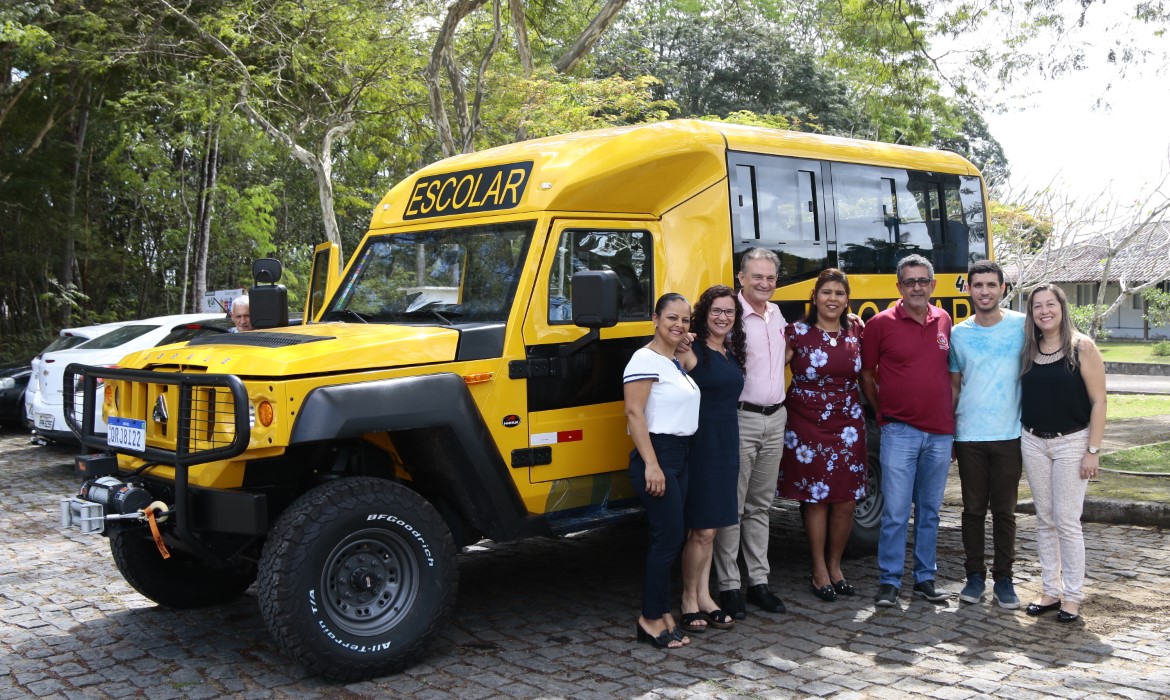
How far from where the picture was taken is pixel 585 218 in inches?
246

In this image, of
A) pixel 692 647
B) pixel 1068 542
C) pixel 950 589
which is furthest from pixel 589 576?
pixel 1068 542

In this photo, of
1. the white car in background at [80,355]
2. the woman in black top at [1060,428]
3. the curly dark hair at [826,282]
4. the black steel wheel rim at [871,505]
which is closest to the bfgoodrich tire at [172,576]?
the curly dark hair at [826,282]

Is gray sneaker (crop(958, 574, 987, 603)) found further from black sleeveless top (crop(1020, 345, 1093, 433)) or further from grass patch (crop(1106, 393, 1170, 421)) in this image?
grass patch (crop(1106, 393, 1170, 421))

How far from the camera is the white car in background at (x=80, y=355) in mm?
11773

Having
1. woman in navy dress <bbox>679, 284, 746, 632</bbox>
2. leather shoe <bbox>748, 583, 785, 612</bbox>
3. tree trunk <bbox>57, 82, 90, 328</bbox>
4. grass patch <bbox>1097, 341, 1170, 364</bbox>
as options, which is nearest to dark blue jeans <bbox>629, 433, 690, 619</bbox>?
woman in navy dress <bbox>679, 284, 746, 632</bbox>

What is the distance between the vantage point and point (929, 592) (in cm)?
653

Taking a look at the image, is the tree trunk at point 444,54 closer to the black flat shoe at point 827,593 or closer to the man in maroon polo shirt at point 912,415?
the man in maroon polo shirt at point 912,415

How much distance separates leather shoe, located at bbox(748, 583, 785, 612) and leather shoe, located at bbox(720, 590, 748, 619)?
0.69ft

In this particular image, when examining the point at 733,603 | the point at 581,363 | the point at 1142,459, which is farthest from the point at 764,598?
the point at 1142,459

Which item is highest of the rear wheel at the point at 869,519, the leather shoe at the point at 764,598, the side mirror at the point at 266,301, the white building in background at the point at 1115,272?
the white building in background at the point at 1115,272

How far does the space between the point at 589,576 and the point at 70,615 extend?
3170mm

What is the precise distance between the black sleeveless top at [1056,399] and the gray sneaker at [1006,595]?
961 millimetres

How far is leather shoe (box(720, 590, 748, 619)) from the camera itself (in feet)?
20.2

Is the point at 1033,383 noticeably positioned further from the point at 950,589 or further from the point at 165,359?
the point at 165,359
